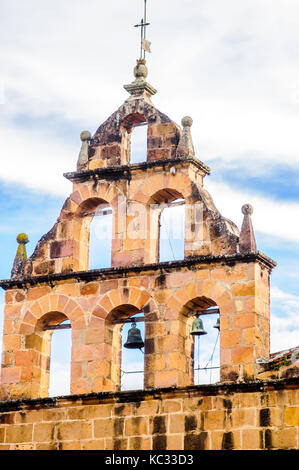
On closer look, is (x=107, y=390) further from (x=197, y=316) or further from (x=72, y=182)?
(x=72, y=182)

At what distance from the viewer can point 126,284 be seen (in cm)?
2800

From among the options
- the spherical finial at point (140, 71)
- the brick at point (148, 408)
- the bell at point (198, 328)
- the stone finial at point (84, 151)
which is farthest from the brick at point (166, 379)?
the spherical finial at point (140, 71)

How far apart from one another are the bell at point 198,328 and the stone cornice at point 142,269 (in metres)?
0.93

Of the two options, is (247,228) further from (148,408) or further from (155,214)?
(148,408)

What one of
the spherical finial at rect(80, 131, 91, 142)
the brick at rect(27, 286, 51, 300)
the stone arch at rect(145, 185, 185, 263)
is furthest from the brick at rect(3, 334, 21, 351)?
the spherical finial at rect(80, 131, 91, 142)

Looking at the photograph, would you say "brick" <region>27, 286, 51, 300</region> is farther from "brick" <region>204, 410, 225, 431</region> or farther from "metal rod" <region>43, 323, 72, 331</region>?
"brick" <region>204, 410, 225, 431</region>

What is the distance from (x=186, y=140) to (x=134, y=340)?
372 cm

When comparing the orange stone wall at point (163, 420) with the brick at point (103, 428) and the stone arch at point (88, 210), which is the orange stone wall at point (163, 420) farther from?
the stone arch at point (88, 210)

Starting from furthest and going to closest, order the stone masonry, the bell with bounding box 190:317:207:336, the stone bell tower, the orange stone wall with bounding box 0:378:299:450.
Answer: the bell with bounding box 190:317:207:336 → the stone bell tower → the stone masonry → the orange stone wall with bounding box 0:378:299:450

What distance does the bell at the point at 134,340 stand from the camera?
27781 millimetres

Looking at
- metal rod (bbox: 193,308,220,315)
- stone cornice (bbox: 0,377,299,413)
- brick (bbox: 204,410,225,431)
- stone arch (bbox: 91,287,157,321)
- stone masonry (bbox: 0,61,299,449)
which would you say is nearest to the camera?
stone cornice (bbox: 0,377,299,413)

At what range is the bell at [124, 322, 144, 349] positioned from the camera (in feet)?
91.1

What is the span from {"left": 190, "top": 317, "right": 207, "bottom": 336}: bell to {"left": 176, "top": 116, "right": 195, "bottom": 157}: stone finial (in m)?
3.05
